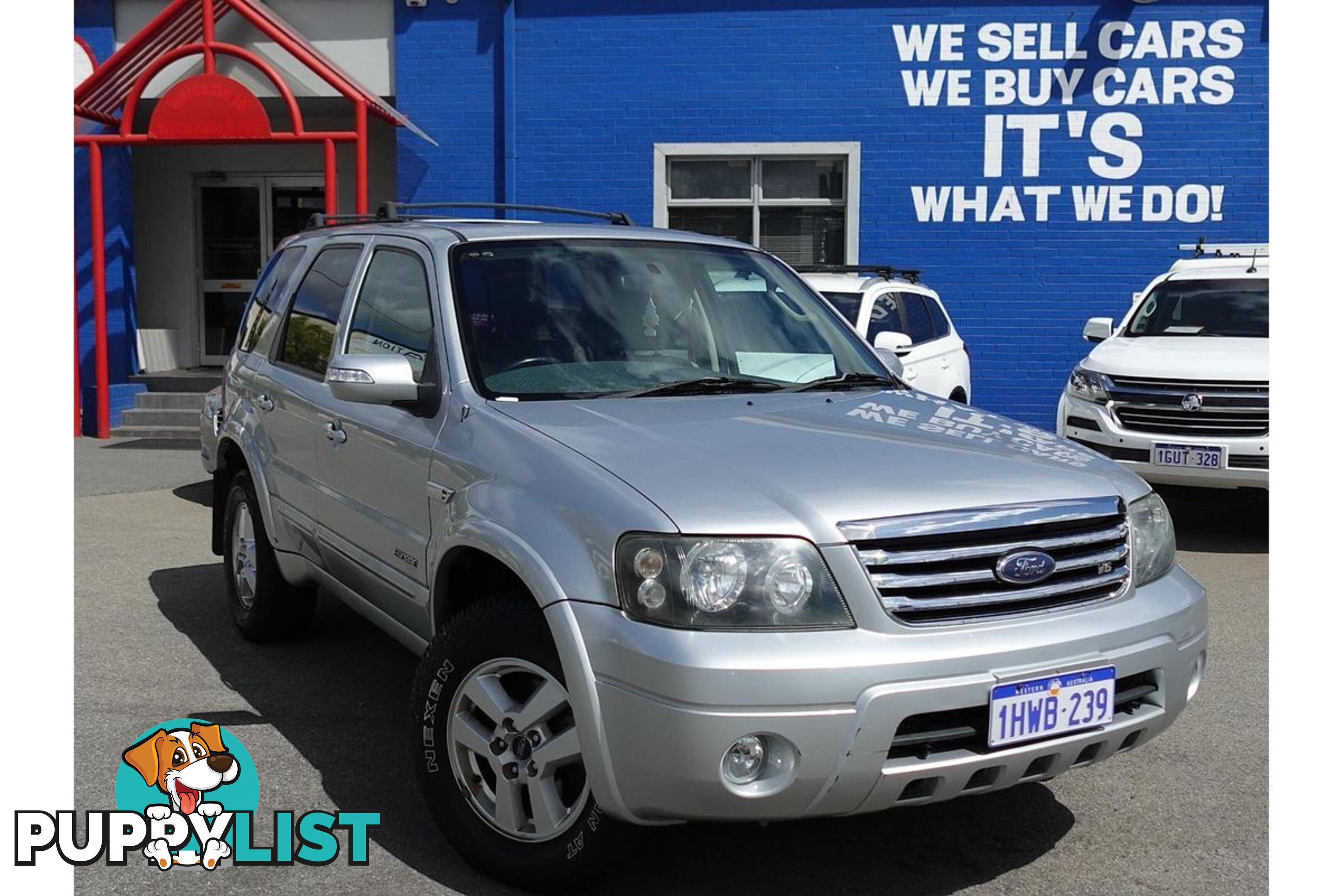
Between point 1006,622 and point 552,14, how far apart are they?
1137cm

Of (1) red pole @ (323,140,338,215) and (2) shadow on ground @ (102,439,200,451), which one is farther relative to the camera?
(2) shadow on ground @ (102,439,200,451)

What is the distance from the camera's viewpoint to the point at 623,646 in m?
2.92

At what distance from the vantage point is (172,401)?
13.7m

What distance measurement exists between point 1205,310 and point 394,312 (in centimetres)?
702

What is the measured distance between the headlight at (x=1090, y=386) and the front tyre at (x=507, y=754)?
6288 millimetres

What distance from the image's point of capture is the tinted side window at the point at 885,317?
9.13m

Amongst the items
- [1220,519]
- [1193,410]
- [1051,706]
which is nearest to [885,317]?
[1193,410]

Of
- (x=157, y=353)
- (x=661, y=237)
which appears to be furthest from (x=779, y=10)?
(x=661, y=237)

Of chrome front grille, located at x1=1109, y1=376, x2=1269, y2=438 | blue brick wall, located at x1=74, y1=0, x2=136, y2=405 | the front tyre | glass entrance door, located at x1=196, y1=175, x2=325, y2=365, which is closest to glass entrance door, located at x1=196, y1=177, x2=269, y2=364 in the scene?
glass entrance door, located at x1=196, y1=175, x2=325, y2=365

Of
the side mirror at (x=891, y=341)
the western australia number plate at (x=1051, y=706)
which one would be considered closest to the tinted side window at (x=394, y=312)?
the western australia number plate at (x=1051, y=706)

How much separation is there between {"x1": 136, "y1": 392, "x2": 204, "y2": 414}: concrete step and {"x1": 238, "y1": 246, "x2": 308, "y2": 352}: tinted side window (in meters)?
8.08

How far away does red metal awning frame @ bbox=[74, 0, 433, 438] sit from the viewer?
39.9 ft

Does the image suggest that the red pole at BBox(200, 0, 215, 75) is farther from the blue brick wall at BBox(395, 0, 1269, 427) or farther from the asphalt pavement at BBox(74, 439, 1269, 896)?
the asphalt pavement at BBox(74, 439, 1269, 896)

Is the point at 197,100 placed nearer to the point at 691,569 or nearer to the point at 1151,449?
the point at 1151,449
